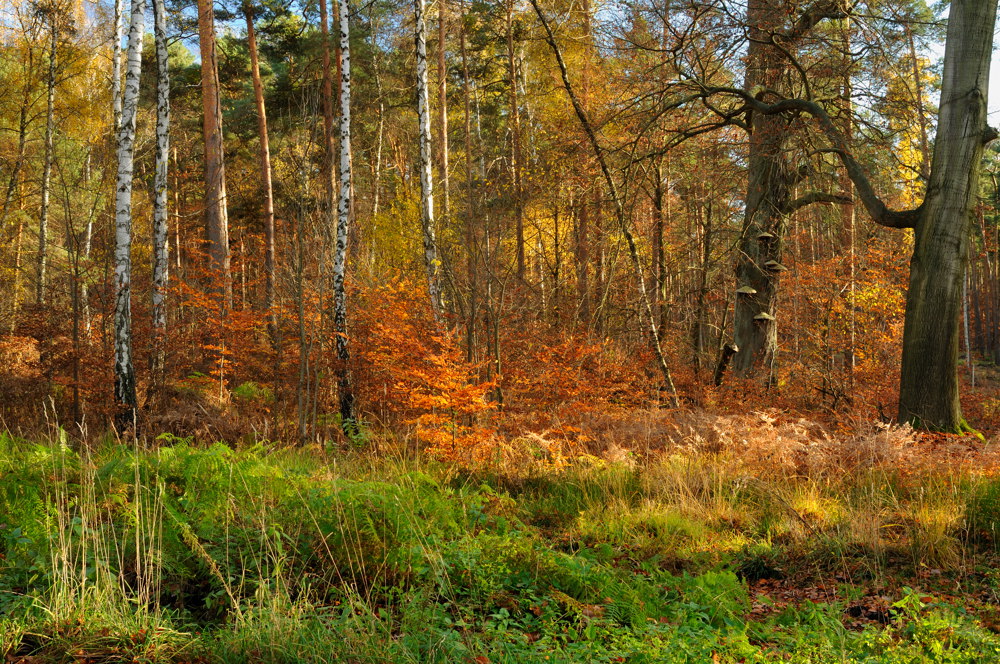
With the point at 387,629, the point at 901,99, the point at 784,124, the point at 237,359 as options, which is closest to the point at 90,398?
the point at 237,359

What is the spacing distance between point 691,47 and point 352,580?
877 cm

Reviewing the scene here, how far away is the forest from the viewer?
3355mm

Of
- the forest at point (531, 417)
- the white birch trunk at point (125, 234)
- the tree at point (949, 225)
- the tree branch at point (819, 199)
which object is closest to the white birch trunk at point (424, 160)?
the forest at point (531, 417)

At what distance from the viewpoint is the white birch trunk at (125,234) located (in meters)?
8.56

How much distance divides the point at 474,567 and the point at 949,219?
23.9ft

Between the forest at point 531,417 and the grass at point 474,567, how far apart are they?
0.03 m

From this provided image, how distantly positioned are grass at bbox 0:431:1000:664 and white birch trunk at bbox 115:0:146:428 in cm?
279

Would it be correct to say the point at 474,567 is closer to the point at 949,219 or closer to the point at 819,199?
the point at 949,219

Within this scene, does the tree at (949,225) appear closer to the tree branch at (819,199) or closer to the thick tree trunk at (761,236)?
the tree branch at (819,199)

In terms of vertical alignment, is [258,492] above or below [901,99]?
below

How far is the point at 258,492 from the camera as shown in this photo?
14.9 feet

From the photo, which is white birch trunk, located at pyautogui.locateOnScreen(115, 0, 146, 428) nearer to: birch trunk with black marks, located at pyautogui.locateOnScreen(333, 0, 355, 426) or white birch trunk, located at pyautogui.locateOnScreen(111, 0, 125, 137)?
birch trunk with black marks, located at pyautogui.locateOnScreen(333, 0, 355, 426)

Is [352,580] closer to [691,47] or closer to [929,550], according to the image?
[929,550]

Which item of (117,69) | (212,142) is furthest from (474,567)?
(117,69)
